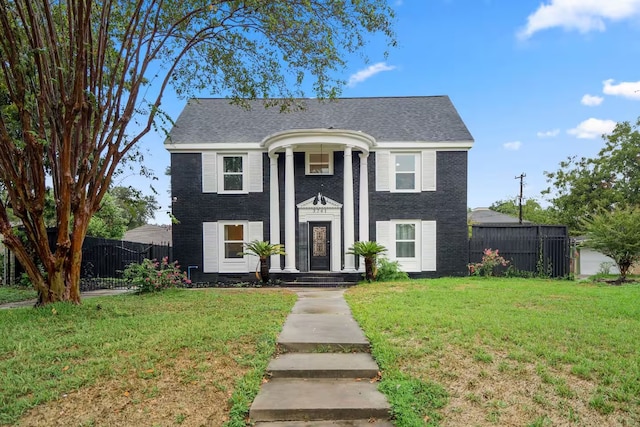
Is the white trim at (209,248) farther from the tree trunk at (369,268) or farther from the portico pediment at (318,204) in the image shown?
the tree trunk at (369,268)

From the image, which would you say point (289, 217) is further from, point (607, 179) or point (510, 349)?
point (607, 179)

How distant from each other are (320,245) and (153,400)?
10899 mm

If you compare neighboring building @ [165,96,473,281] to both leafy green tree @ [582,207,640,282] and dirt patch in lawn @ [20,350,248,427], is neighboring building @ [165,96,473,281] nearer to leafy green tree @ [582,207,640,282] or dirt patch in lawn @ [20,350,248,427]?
leafy green tree @ [582,207,640,282]

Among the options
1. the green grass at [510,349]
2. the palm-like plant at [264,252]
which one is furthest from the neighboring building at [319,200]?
the green grass at [510,349]

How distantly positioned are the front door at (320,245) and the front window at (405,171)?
3344mm

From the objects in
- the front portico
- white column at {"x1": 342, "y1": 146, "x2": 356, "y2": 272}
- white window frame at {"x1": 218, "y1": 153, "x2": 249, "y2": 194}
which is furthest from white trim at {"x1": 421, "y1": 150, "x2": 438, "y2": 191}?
white window frame at {"x1": 218, "y1": 153, "x2": 249, "y2": 194}

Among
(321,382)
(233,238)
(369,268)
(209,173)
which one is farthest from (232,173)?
(321,382)

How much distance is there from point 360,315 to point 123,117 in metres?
6.24

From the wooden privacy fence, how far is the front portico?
4.63m

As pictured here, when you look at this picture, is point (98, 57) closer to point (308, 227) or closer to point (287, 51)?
point (287, 51)

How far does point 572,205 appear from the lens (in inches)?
1177

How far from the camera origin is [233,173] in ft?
47.9

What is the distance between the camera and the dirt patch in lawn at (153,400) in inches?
131

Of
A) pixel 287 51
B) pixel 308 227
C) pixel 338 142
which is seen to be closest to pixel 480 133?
pixel 338 142
